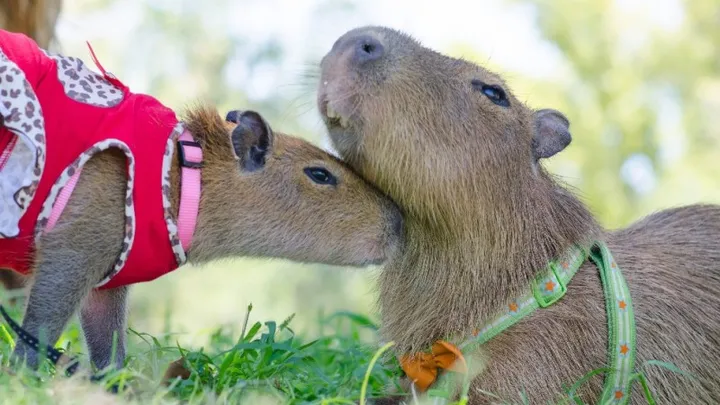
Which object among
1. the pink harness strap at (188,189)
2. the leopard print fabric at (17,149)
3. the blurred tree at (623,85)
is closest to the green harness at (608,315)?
the pink harness strap at (188,189)

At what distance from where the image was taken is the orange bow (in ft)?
10.2

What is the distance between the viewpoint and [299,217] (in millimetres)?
3592

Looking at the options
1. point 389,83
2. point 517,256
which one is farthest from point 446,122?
point 517,256

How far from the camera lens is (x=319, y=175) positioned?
361cm

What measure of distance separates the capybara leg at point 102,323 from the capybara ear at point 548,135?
63.3 inches

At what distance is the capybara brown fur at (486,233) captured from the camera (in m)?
3.07

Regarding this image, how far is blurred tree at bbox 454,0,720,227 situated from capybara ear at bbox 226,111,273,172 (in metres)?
10.3

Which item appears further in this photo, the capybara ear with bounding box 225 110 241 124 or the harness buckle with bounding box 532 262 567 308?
the capybara ear with bounding box 225 110 241 124

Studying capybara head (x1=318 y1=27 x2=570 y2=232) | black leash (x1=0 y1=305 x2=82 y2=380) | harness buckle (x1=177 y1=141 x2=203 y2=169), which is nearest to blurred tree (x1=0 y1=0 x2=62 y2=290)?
harness buckle (x1=177 y1=141 x2=203 y2=169)

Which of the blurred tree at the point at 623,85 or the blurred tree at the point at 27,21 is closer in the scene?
the blurred tree at the point at 27,21

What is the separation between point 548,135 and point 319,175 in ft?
2.77

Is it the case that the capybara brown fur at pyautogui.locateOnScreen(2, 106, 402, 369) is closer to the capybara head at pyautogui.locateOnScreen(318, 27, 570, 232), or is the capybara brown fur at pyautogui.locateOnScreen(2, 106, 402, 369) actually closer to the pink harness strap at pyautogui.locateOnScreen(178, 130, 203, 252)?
the pink harness strap at pyautogui.locateOnScreen(178, 130, 203, 252)

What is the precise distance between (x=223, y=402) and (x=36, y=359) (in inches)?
26.6

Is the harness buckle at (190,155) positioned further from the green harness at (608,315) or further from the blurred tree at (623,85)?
the blurred tree at (623,85)
